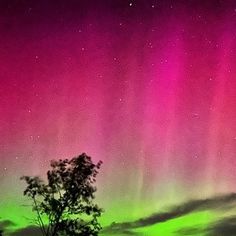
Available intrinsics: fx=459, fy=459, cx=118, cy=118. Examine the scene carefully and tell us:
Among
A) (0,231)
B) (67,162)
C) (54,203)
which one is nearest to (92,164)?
(67,162)

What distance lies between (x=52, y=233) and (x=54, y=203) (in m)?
2.13

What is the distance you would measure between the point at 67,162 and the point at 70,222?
448cm

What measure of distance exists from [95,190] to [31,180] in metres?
4.87

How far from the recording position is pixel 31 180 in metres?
34.4

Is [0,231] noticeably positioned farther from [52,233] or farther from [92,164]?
[92,164]

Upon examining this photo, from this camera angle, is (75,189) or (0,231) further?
(0,231)

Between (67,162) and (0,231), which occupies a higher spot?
(67,162)

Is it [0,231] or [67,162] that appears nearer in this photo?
[67,162]

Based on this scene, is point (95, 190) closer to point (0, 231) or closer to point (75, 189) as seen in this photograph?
point (75, 189)

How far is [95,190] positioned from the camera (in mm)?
34000

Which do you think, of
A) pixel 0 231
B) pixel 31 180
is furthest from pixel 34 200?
pixel 0 231

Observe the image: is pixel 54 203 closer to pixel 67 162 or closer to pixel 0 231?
pixel 67 162

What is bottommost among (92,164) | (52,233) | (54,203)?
Answer: (52,233)

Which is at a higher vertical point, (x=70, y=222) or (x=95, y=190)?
(x=95, y=190)
